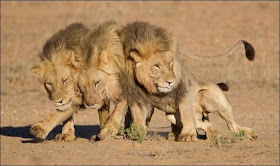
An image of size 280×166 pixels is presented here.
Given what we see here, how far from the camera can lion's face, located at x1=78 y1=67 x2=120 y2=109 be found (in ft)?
27.3

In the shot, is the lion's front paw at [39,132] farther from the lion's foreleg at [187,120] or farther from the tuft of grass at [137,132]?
the lion's foreleg at [187,120]

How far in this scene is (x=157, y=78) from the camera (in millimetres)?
8289

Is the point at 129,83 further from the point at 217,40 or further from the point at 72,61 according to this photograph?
the point at 217,40

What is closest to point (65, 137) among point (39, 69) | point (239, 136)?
point (39, 69)

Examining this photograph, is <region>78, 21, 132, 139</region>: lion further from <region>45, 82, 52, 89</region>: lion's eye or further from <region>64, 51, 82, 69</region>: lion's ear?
<region>45, 82, 52, 89</region>: lion's eye

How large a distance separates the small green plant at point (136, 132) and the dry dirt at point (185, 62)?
8 cm

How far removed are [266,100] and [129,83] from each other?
5151 mm

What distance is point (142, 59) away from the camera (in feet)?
27.6

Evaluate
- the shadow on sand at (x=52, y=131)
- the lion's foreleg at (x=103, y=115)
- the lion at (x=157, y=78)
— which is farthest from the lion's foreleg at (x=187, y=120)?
the shadow on sand at (x=52, y=131)

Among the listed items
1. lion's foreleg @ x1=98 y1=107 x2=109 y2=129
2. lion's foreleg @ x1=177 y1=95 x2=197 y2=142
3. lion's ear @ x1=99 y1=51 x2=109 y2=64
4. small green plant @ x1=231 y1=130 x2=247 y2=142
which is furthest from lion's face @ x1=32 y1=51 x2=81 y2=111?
small green plant @ x1=231 y1=130 x2=247 y2=142

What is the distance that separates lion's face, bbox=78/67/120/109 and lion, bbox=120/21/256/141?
14 cm

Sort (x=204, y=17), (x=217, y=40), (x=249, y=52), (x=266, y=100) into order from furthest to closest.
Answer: (x=204, y=17)
(x=217, y=40)
(x=266, y=100)
(x=249, y=52)

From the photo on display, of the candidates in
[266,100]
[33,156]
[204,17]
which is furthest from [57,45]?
[204,17]

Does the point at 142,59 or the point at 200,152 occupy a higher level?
the point at 142,59
